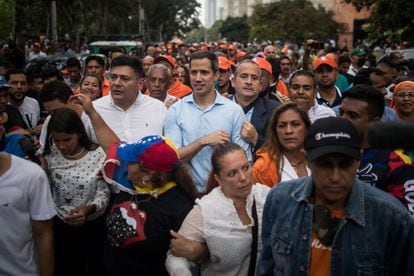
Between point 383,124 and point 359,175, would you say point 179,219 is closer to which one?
point 359,175

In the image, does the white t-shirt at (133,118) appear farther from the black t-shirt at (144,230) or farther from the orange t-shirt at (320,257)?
the orange t-shirt at (320,257)

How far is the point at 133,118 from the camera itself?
5277 mm

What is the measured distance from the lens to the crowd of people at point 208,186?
2.62 meters

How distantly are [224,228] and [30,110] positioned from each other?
15.6 ft

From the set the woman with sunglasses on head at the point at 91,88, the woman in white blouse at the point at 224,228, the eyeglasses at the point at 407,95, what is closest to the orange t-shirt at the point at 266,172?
the woman in white blouse at the point at 224,228

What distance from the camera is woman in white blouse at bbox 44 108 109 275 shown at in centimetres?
458

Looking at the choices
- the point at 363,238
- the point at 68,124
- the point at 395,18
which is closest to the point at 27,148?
the point at 68,124

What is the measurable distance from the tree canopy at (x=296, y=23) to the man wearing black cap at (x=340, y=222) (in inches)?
1737

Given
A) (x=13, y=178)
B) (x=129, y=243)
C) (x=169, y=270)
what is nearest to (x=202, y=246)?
(x=169, y=270)

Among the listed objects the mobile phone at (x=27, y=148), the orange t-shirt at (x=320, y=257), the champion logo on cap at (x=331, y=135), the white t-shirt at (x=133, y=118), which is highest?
the champion logo on cap at (x=331, y=135)

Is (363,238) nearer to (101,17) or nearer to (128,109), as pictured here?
(128,109)

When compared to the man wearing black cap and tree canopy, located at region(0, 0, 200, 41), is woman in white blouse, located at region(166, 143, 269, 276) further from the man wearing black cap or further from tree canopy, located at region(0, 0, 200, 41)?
tree canopy, located at region(0, 0, 200, 41)

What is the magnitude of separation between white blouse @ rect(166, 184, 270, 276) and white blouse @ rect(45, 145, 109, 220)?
49.6 inches

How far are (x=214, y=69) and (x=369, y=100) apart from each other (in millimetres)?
1622
